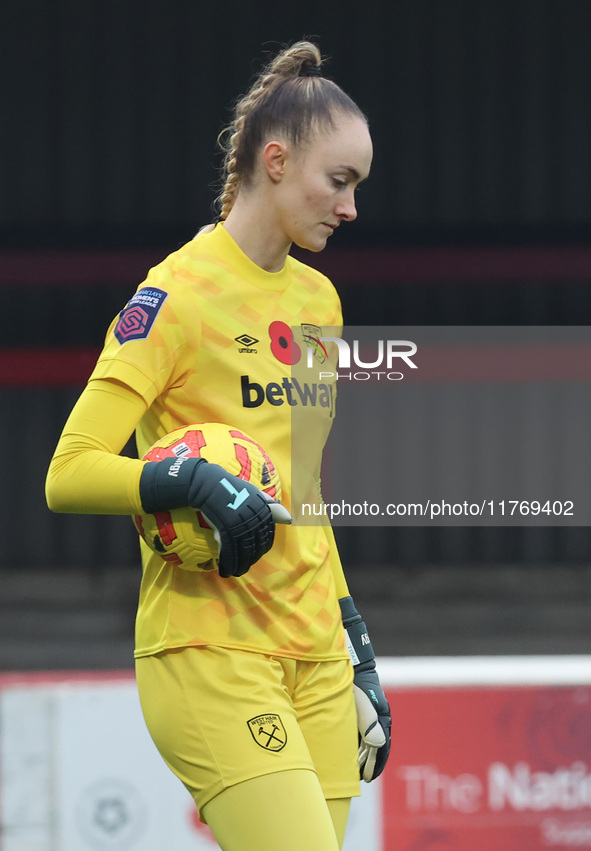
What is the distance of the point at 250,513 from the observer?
69.6 inches

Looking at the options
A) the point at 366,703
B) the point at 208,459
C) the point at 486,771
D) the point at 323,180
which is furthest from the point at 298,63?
the point at 486,771

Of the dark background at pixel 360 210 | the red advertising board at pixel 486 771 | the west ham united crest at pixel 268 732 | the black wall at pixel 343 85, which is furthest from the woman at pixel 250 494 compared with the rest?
the black wall at pixel 343 85

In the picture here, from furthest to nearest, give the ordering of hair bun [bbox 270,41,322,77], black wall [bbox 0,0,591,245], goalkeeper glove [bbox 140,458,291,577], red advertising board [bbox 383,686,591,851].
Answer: black wall [bbox 0,0,591,245], red advertising board [bbox 383,686,591,851], hair bun [bbox 270,41,322,77], goalkeeper glove [bbox 140,458,291,577]

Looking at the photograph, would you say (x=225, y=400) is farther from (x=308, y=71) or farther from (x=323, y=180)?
(x=308, y=71)

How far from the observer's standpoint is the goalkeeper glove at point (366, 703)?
2.13 m

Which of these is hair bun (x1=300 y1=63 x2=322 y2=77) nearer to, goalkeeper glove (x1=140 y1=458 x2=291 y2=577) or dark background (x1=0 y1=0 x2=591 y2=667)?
goalkeeper glove (x1=140 y1=458 x2=291 y2=577)

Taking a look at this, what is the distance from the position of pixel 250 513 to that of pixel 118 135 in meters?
6.78

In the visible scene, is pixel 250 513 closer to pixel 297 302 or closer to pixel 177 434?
pixel 177 434

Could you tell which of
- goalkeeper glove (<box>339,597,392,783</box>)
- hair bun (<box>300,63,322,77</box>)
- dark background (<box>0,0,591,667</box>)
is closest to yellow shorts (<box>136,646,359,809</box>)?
goalkeeper glove (<box>339,597,392,783</box>)

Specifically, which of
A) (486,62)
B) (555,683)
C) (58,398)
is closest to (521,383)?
(486,62)

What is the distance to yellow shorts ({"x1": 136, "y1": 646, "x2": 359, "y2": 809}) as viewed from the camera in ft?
6.09

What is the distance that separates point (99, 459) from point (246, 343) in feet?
1.05

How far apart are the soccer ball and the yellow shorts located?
0.51ft

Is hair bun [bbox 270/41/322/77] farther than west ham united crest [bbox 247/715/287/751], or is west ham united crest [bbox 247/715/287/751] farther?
hair bun [bbox 270/41/322/77]
